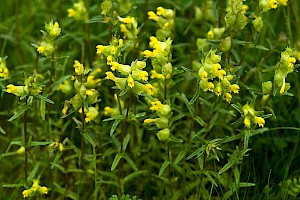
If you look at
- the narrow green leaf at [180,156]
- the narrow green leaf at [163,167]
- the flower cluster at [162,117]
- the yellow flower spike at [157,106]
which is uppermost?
the yellow flower spike at [157,106]

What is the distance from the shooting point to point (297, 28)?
122 inches

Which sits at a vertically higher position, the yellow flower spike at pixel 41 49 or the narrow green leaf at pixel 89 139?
→ the yellow flower spike at pixel 41 49

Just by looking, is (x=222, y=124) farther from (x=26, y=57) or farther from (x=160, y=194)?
(x=26, y=57)

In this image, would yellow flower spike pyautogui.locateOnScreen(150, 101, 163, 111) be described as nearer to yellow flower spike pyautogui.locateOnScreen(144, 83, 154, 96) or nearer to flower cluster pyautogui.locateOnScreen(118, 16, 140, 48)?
yellow flower spike pyautogui.locateOnScreen(144, 83, 154, 96)

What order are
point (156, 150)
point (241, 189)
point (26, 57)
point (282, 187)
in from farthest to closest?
point (26, 57), point (156, 150), point (241, 189), point (282, 187)

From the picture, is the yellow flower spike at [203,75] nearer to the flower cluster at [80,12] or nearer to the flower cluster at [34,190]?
the flower cluster at [34,190]

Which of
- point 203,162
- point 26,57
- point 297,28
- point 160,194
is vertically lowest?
point 160,194

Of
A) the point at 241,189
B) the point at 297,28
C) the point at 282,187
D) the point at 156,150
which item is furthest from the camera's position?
the point at 297,28

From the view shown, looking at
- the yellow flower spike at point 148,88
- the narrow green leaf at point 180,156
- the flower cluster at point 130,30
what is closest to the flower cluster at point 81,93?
the yellow flower spike at point 148,88

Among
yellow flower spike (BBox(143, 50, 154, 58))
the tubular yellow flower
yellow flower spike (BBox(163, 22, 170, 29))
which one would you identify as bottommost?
the tubular yellow flower

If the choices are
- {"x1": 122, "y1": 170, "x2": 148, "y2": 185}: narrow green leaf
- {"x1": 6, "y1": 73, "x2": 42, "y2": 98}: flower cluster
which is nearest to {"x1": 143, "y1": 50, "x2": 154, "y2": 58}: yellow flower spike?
{"x1": 6, "y1": 73, "x2": 42, "y2": 98}: flower cluster

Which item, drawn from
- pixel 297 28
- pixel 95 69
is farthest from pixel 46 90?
pixel 297 28

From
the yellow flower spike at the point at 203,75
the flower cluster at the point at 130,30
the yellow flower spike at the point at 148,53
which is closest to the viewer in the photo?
the yellow flower spike at the point at 203,75

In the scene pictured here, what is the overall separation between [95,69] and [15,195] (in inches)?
28.7
